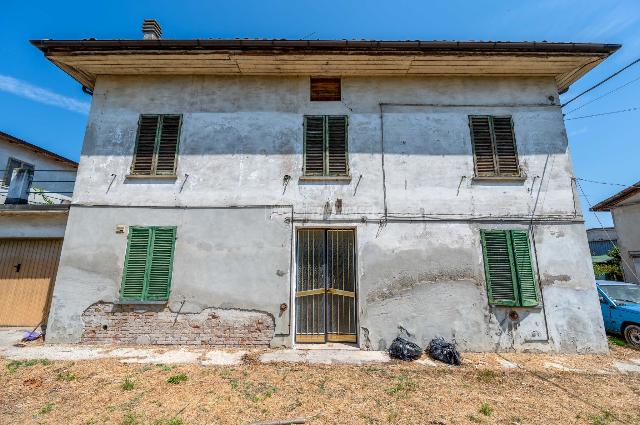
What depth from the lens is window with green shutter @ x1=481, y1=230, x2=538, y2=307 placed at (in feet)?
23.1

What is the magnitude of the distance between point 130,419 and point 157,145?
229 inches

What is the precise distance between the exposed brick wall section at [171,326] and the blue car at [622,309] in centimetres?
806

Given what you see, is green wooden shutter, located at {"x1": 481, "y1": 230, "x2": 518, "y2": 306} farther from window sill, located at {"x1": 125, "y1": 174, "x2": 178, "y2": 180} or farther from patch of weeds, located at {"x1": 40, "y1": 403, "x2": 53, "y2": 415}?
patch of weeds, located at {"x1": 40, "y1": 403, "x2": 53, "y2": 415}

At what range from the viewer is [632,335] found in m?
7.58

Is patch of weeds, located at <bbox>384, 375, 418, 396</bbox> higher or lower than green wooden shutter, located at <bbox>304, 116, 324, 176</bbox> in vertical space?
lower

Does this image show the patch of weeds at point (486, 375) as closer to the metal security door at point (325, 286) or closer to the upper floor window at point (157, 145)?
the metal security door at point (325, 286)

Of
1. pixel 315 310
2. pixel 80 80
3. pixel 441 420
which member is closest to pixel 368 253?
pixel 315 310

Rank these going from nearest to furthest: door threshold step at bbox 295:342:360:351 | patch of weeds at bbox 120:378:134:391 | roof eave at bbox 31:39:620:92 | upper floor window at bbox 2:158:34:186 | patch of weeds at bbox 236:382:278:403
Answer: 1. patch of weeds at bbox 236:382:278:403
2. patch of weeds at bbox 120:378:134:391
3. door threshold step at bbox 295:342:360:351
4. roof eave at bbox 31:39:620:92
5. upper floor window at bbox 2:158:34:186

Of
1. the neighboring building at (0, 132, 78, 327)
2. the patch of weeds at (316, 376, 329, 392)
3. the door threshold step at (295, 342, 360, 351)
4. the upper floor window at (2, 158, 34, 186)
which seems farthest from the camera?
the upper floor window at (2, 158, 34, 186)

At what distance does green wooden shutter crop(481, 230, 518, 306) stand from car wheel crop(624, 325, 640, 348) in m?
3.15

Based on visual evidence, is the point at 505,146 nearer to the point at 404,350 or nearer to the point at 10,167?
the point at 404,350

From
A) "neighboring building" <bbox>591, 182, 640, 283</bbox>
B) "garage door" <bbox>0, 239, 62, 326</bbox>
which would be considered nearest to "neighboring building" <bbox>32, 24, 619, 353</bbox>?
"garage door" <bbox>0, 239, 62, 326</bbox>

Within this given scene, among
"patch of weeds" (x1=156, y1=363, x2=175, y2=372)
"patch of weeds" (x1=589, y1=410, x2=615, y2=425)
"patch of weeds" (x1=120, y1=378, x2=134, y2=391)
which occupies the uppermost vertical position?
"patch of weeds" (x1=156, y1=363, x2=175, y2=372)

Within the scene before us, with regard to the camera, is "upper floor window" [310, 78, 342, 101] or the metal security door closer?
the metal security door
